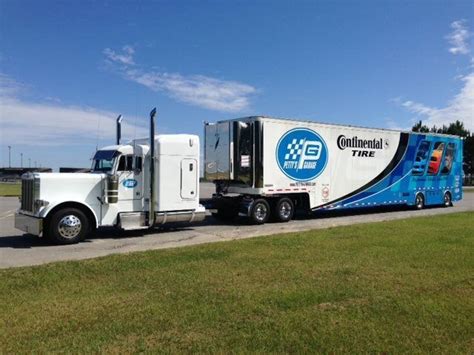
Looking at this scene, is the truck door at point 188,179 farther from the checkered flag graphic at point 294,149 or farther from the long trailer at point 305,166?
the checkered flag graphic at point 294,149

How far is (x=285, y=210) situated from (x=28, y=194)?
833cm

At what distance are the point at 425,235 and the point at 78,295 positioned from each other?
8.28 metres

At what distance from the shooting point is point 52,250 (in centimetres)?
1012

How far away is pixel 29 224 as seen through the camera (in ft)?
35.8

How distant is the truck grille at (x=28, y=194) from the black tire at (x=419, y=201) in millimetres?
16671

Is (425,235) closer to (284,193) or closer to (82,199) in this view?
(284,193)

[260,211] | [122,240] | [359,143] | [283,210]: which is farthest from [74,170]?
[359,143]

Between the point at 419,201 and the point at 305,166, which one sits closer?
the point at 305,166

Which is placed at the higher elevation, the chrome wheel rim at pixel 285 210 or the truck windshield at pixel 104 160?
the truck windshield at pixel 104 160

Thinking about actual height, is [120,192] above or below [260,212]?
above

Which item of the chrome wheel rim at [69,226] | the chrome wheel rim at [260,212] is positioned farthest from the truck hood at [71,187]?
the chrome wheel rim at [260,212]

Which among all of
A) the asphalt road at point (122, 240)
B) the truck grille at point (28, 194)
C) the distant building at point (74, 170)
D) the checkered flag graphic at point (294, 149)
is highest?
the checkered flag graphic at point (294, 149)

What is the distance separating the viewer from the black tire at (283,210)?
1589cm

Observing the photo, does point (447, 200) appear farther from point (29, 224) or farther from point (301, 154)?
point (29, 224)
